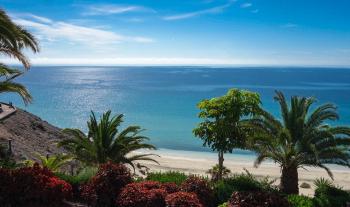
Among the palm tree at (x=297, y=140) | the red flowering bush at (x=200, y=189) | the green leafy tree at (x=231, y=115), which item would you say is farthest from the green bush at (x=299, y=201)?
the green leafy tree at (x=231, y=115)

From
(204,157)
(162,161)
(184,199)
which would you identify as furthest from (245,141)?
(204,157)

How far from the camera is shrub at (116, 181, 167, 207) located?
1047cm

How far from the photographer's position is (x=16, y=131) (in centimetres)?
3014

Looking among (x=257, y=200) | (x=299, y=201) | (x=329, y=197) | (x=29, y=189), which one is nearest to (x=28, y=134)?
(x=29, y=189)

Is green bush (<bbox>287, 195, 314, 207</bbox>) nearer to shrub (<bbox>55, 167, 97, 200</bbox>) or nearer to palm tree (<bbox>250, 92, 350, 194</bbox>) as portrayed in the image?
palm tree (<bbox>250, 92, 350, 194</bbox>)

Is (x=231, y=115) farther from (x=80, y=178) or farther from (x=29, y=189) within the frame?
(x=29, y=189)

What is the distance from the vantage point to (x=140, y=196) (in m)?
10.6

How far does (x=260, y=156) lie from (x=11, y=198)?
34.4 feet

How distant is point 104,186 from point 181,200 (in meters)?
2.53

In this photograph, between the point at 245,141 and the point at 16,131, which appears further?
the point at 16,131

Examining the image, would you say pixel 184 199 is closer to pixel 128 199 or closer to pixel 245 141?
pixel 128 199

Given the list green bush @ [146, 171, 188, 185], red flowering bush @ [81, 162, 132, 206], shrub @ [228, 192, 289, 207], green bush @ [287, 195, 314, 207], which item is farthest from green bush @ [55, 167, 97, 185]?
green bush @ [287, 195, 314, 207]

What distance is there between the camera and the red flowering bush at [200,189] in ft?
37.1

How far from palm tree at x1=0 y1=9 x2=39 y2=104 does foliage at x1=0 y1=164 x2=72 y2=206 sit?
4680mm
